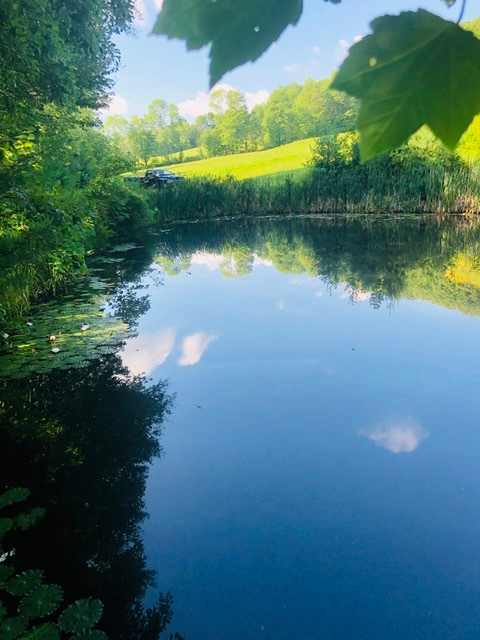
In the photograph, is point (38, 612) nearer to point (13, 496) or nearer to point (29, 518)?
point (29, 518)

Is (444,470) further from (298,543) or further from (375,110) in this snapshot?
(375,110)

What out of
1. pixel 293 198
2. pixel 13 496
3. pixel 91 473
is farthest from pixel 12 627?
pixel 293 198

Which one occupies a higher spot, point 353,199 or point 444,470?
point 353,199

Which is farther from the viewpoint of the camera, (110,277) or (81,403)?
(110,277)

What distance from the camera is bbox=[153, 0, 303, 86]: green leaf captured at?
0.34m

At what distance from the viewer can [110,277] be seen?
9242 mm

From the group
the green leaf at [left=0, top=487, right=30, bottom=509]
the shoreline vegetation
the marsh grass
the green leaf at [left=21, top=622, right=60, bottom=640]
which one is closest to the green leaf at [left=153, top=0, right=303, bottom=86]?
the green leaf at [left=21, top=622, right=60, bottom=640]

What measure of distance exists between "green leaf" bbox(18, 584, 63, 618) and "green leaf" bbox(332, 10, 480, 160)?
8.46ft

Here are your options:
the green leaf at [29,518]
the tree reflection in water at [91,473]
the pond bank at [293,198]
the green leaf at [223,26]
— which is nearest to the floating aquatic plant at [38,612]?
the tree reflection in water at [91,473]

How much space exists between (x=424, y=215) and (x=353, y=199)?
2.63 metres

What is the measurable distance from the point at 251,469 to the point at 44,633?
5.67 feet

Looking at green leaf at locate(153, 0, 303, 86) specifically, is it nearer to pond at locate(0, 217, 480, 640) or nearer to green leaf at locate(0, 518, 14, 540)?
pond at locate(0, 217, 480, 640)

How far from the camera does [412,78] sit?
12.5 inches

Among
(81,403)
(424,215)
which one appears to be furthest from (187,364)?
(424,215)
